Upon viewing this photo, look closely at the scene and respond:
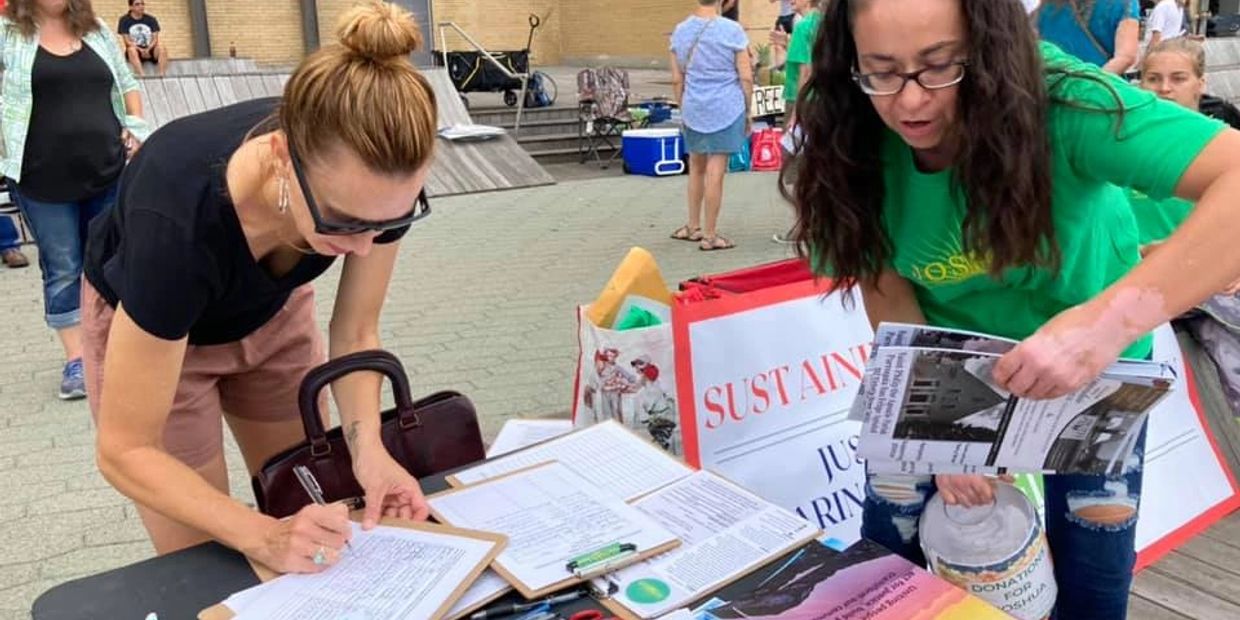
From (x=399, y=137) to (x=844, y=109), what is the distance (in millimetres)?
673

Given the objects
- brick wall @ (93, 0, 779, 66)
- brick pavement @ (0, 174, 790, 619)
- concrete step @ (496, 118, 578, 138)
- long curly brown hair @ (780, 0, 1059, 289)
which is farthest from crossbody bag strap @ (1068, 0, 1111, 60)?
brick wall @ (93, 0, 779, 66)

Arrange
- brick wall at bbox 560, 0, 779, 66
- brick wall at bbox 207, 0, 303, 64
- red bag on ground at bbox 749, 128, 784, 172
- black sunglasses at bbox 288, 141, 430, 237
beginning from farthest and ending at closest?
brick wall at bbox 560, 0, 779, 66 < brick wall at bbox 207, 0, 303, 64 < red bag on ground at bbox 749, 128, 784, 172 < black sunglasses at bbox 288, 141, 430, 237

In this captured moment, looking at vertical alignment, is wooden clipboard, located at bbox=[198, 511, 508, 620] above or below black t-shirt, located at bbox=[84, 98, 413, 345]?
below

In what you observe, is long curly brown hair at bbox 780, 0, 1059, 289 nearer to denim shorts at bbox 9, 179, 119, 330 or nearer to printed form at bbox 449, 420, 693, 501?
printed form at bbox 449, 420, 693, 501

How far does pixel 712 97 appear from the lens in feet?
19.0

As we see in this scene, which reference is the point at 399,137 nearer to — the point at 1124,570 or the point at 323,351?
the point at 323,351

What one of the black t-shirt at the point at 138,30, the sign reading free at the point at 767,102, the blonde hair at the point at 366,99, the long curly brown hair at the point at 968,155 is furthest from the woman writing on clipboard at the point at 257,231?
the black t-shirt at the point at 138,30

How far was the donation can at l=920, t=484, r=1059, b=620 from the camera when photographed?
4.91ft

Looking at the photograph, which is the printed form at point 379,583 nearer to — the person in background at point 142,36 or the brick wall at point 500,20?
the person in background at point 142,36

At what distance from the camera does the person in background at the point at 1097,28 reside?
3615mm

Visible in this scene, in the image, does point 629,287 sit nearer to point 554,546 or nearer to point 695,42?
point 554,546

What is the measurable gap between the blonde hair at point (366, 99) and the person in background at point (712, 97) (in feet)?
15.0

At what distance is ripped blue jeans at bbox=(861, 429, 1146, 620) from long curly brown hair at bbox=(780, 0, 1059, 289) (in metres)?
0.39

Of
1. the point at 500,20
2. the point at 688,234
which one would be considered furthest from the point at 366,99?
the point at 500,20
